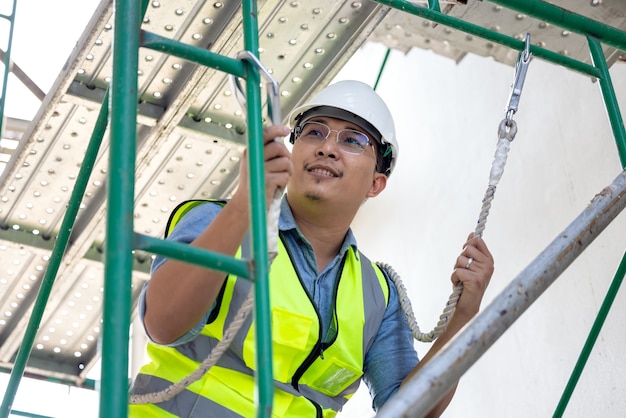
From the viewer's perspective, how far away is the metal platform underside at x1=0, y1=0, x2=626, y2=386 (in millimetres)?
4504

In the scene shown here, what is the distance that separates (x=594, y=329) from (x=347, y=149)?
3.95ft

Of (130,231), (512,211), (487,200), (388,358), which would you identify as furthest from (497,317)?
(512,211)

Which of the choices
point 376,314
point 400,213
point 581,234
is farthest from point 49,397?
point 581,234

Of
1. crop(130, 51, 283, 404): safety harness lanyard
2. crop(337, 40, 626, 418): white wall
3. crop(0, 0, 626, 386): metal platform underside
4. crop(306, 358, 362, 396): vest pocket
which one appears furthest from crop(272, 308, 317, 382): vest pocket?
crop(337, 40, 626, 418): white wall

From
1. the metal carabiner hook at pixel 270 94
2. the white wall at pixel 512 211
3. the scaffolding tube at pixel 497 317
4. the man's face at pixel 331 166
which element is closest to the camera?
the scaffolding tube at pixel 497 317

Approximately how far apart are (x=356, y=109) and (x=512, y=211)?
278 cm

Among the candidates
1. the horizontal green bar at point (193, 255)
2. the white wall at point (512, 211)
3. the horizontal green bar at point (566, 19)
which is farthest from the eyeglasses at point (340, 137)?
the white wall at point (512, 211)

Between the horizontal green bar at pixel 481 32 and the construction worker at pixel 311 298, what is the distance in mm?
491

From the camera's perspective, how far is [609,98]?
3984 millimetres

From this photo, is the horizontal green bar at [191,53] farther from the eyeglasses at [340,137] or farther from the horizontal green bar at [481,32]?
the eyeglasses at [340,137]

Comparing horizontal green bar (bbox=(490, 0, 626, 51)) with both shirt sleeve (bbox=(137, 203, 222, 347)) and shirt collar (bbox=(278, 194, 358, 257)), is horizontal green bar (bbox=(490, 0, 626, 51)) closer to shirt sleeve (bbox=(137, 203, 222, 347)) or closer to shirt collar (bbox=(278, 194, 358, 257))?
shirt collar (bbox=(278, 194, 358, 257))

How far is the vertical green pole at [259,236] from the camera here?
90.7 inches

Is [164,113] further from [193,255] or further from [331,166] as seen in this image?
[193,255]

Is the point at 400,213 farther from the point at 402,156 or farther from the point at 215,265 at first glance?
the point at 215,265
